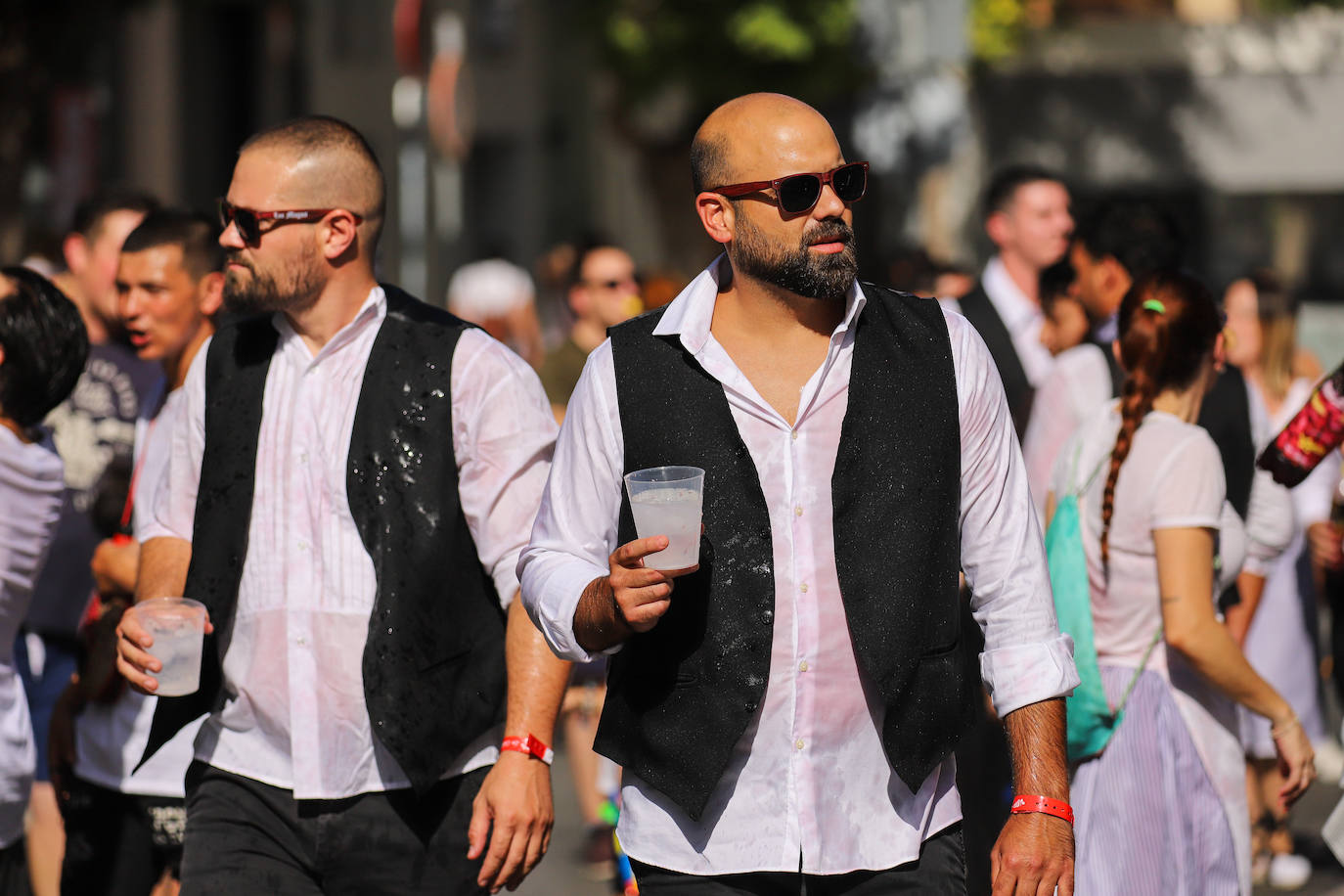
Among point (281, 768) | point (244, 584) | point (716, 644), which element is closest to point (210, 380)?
point (244, 584)

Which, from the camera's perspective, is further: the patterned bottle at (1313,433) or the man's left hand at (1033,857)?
the patterned bottle at (1313,433)

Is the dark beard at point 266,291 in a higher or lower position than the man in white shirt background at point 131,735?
higher

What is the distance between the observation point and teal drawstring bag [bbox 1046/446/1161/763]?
4441mm

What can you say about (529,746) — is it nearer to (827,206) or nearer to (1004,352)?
(827,206)

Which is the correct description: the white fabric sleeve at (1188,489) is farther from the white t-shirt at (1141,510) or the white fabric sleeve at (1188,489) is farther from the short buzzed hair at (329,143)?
the short buzzed hair at (329,143)

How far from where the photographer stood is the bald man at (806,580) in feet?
10.9

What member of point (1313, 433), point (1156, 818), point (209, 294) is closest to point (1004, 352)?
→ point (1313, 433)

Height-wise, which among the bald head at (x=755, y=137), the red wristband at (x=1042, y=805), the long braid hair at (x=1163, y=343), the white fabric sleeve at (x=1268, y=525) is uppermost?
the bald head at (x=755, y=137)

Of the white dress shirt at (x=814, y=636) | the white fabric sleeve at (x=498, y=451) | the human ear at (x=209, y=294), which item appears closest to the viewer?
the white dress shirt at (x=814, y=636)

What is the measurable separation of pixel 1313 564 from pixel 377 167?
537cm

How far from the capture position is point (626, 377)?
11.5ft

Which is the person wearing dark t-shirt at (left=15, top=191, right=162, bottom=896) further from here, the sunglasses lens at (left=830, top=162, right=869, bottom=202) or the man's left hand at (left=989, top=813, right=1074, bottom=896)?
the man's left hand at (left=989, top=813, right=1074, bottom=896)

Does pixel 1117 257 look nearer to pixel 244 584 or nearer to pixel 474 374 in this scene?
pixel 474 374

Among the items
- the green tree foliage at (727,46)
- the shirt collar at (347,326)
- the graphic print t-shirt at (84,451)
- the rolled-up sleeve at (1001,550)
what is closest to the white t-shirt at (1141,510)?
the rolled-up sleeve at (1001,550)
